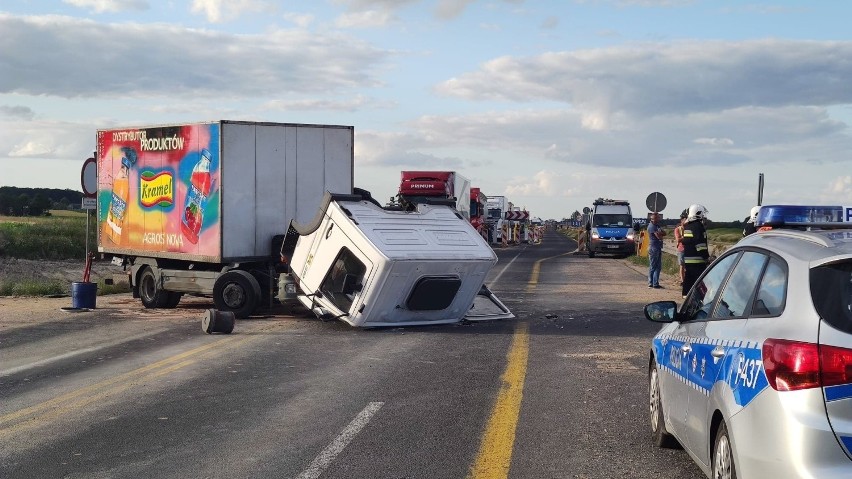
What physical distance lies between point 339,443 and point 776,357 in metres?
3.62

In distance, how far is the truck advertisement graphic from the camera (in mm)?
16188

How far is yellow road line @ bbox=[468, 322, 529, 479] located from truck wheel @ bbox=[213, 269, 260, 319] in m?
5.87

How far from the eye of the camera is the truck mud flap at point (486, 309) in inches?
603

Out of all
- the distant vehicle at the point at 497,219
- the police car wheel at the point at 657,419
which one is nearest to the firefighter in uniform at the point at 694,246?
the police car wheel at the point at 657,419

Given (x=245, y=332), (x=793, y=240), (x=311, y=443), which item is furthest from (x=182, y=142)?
(x=793, y=240)

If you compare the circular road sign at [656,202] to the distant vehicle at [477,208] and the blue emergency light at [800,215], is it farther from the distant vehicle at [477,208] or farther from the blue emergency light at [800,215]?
the blue emergency light at [800,215]

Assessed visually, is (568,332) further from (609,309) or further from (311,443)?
(311,443)

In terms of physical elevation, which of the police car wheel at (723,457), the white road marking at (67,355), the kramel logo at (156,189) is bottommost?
the white road marking at (67,355)

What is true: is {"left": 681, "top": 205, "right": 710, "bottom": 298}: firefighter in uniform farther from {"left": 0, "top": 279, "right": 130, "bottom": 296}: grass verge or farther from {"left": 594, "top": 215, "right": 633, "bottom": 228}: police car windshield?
{"left": 594, "top": 215, "right": 633, "bottom": 228}: police car windshield

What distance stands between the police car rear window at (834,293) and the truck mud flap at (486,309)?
35.9 ft

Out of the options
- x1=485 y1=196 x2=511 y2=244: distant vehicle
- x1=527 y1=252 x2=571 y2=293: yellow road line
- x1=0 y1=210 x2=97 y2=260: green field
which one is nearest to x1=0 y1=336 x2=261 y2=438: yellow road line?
x1=527 y1=252 x2=571 y2=293: yellow road line

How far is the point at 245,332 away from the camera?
1408 centimetres

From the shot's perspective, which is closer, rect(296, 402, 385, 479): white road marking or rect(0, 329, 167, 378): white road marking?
rect(296, 402, 385, 479): white road marking

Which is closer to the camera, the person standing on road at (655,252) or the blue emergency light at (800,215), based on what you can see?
the blue emergency light at (800,215)
